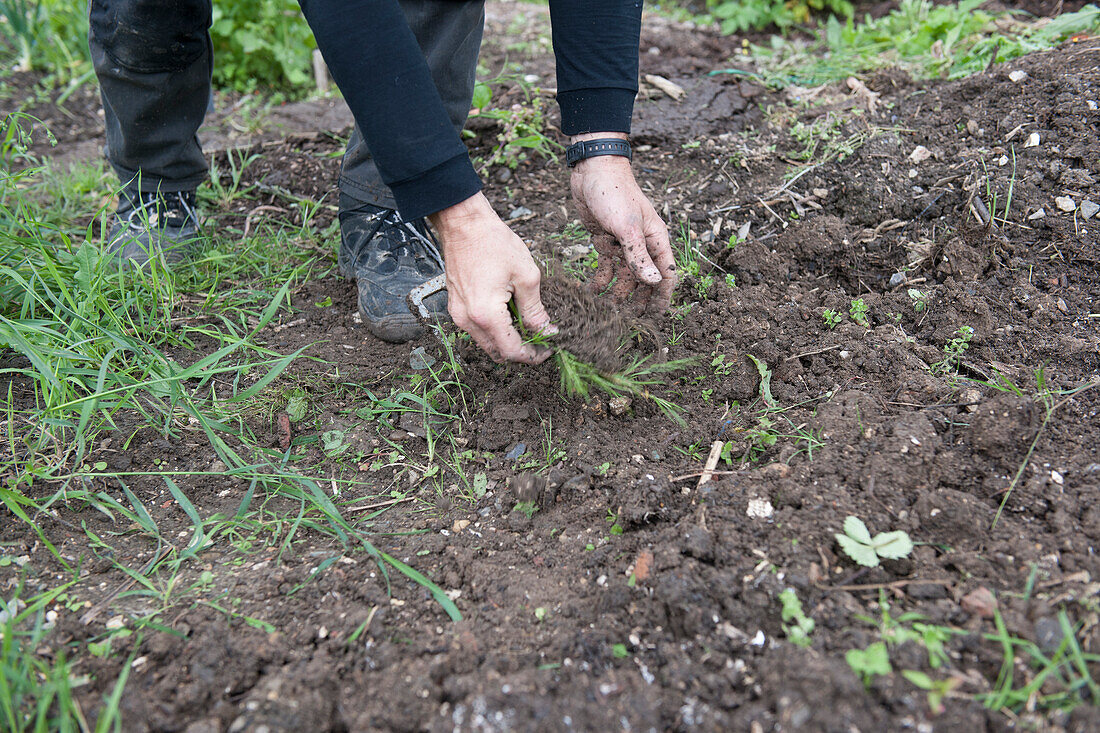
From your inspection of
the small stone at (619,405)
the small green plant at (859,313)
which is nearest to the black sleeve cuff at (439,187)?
the small stone at (619,405)

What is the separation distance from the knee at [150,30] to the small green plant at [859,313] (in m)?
2.27

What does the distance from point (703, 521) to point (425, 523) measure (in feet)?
2.12

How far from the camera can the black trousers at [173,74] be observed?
223 centimetres

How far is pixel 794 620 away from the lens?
1.29 meters

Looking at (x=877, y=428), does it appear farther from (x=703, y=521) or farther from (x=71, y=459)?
(x=71, y=459)

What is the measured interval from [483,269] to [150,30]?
1607 millimetres

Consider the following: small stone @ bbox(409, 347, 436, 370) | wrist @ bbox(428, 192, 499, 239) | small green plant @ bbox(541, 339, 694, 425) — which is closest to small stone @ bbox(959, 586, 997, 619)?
small green plant @ bbox(541, 339, 694, 425)

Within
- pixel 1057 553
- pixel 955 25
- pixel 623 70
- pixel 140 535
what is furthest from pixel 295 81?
pixel 1057 553

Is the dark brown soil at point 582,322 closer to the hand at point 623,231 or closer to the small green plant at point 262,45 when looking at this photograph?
the hand at point 623,231

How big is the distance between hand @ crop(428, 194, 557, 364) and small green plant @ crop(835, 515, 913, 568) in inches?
31.5

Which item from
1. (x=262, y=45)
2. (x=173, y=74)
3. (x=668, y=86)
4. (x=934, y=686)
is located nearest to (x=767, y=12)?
(x=668, y=86)

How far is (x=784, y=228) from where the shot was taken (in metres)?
2.52

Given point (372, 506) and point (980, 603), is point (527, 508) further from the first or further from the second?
point (980, 603)

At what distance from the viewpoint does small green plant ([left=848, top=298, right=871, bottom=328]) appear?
80.7 inches
